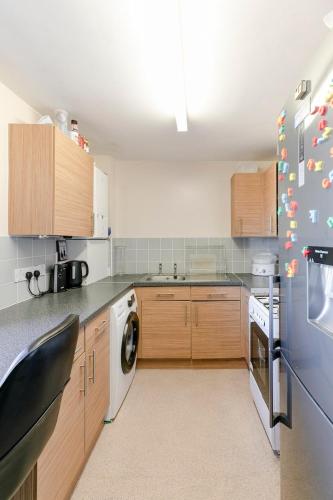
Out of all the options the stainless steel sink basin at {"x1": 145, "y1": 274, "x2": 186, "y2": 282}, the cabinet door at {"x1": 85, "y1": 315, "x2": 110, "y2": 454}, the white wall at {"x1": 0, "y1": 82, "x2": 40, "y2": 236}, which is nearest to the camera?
the cabinet door at {"x1": 85, "y1": 315, "x2": 110, "y2": 454}

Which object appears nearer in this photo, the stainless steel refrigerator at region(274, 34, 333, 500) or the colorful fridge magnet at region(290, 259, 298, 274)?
the stainless steel refrigerator at region(274, 34, 333, 500)

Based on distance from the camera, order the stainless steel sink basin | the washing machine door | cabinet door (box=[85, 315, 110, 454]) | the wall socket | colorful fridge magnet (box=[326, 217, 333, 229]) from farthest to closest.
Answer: the stainless steel sink basin
the washing machine door
the wall socket
cabinet door (box=[85, 315, 110, 454])
colorful fridge magnet (box=[326, 217, 333, 229])

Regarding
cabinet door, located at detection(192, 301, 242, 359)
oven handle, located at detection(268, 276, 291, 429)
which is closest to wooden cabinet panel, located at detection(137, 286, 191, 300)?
cabinet door, located at detection(192, 301, 242, 359)

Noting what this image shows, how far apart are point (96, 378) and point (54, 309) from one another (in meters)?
0.51

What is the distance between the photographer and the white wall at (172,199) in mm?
3590

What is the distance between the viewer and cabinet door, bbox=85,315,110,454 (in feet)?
5.34

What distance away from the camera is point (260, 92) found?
1.91 meters

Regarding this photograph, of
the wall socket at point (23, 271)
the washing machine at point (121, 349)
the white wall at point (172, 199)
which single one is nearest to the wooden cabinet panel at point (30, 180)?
the wall socket at point (23, 271)

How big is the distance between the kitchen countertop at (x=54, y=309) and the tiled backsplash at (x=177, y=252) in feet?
2.05

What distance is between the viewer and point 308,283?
2.88 ft

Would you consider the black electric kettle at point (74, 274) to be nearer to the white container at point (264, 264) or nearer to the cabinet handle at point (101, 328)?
the cabinet handle at point (101, 328)

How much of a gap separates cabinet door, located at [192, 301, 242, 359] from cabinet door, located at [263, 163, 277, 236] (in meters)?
0.86

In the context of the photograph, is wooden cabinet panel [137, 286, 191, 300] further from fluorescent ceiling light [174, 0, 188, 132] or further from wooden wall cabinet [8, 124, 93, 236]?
fluorescent ceiling light [174, 0, 188, 132]

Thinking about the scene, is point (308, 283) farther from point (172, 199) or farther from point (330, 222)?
point (172, 199)
